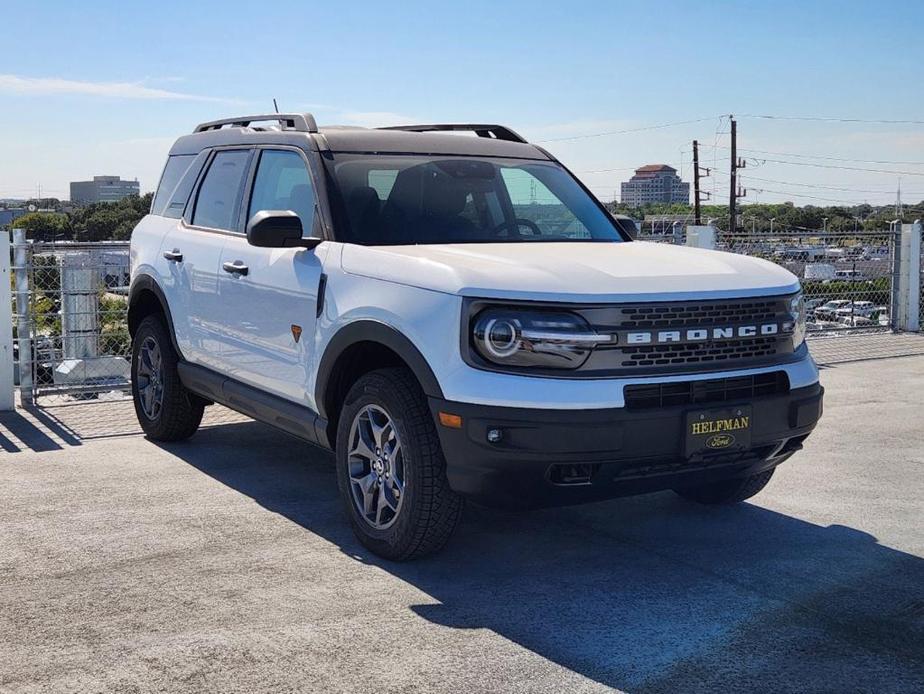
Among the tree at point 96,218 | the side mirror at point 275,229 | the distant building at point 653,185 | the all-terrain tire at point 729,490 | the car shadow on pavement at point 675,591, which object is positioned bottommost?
the car shadow on pavement at point 675,591

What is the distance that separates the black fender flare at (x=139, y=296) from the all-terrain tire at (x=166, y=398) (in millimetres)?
86

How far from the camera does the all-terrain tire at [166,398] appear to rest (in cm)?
735

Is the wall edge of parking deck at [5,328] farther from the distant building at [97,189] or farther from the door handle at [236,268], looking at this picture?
the distant building at [97,189]

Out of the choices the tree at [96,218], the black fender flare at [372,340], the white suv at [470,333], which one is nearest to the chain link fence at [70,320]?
the white suv at [470,333]

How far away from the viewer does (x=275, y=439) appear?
8031 millimetres

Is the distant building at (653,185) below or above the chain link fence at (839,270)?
above

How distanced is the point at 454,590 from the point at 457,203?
2122mm

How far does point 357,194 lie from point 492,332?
150cm

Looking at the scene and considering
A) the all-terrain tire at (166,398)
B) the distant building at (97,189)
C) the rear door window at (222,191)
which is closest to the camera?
the rear door window at (222,191)

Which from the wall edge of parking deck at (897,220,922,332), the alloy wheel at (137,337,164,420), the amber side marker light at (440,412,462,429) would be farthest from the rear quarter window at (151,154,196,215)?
Result: the wall edge of parking deck at (897,220,922,332)

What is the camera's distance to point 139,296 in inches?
303

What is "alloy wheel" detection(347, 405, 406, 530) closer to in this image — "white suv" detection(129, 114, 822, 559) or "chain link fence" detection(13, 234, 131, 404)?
"white suv" detection(129, 114, 822, 559)

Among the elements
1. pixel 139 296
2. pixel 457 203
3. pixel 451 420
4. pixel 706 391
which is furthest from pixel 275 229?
pixel 139 296

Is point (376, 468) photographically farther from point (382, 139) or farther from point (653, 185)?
point (653, 185)
